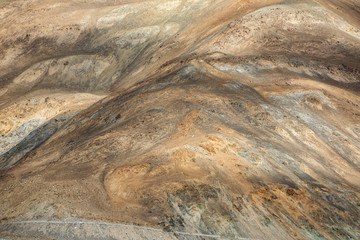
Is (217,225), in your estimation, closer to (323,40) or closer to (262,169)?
(262,169)

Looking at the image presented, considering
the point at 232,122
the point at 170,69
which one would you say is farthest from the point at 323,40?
the point at 232,122

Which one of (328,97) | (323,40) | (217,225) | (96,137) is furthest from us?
(323,40)

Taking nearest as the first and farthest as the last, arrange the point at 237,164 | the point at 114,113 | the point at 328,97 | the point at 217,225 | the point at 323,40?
the point at 217,225
the point at 237,164
the point at 114,113
the point at 328,97
the point at 323,40

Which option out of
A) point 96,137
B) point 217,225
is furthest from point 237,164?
point 96,137

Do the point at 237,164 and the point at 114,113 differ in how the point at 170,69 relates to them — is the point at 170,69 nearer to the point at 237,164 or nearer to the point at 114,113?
the point at 114,113

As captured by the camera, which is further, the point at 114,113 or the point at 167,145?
the point at 114,113

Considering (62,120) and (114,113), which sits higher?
(114,113)
